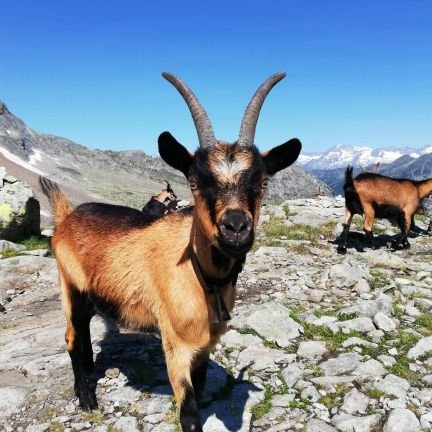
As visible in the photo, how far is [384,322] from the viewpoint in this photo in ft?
20.2

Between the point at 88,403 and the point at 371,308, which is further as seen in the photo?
the point at 371,308

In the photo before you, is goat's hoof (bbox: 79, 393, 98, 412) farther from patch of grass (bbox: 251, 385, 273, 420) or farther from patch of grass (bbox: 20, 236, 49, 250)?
patch of grass (bbox: 20, 236, 49, 250)

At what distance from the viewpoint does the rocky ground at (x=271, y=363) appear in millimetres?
4336

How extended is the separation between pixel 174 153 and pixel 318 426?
2918 mm

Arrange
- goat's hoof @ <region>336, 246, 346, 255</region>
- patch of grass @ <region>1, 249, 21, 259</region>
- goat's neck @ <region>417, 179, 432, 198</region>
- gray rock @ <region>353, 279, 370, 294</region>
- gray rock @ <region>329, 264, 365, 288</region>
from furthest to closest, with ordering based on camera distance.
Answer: goat's neck @ <region>417, 179, 432, 198</region> → goat's hoof @ <region>336, 246, 346, 255</region> → patch of grass @ <region>1, 249, 21, 259</region> → gray rock @ <region>329, 264, 365, 288</region> → gray rock @ <region>353, 279, 370, 294</region>

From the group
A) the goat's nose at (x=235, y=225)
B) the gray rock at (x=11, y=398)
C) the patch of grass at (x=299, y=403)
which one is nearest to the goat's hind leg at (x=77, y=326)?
the gray rock at (x=11, y=398)

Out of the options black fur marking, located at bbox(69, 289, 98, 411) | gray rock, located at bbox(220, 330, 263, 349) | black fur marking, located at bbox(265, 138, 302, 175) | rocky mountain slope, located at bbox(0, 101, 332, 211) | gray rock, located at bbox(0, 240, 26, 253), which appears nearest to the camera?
black fur marking, located at bbox(265, 138, 302, 175)

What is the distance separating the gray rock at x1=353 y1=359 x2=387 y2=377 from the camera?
4.93 meters

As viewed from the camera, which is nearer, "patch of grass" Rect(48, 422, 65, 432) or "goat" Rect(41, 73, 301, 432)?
"goat" Rect(41, 73, 301, 432)

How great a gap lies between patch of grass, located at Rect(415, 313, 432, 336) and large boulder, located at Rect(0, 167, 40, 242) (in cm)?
1065

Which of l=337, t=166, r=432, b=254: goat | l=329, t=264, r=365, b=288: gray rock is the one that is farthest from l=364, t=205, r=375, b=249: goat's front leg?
l=329, t=264, r=365, b=288: gray rock

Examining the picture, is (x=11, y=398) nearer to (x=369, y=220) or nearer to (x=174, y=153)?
(x=174, y=153)

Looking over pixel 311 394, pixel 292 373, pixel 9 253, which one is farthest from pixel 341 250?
pixel 9 253

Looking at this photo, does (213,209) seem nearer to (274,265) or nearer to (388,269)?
(274,265)
